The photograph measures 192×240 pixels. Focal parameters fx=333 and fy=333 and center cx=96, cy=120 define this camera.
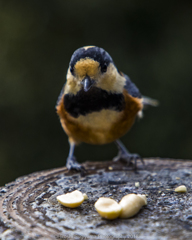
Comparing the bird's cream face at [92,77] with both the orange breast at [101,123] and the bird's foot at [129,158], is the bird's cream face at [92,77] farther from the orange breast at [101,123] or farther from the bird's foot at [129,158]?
the bird's foot at [129,158]

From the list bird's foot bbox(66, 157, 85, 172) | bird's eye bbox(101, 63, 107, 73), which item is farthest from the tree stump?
bird's eye bbox(101, 63, 107, 73)

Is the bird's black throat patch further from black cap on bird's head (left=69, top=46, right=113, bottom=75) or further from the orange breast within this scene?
black cap on bird's head (left=69, top=46, right=113, bottom=75)

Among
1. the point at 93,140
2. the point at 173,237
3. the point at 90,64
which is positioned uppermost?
the point at 90,64

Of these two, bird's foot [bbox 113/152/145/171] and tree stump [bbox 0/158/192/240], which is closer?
tree stump [bbox 0/158/192/240]

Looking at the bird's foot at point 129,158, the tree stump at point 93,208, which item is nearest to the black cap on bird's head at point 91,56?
the tree stump at point 93,208

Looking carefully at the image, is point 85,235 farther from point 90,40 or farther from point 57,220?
point 90,40

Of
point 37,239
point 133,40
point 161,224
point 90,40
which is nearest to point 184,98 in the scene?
point 133,40

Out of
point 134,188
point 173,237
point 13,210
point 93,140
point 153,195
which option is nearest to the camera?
point 173,237

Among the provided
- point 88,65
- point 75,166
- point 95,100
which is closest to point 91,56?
point 88,65
